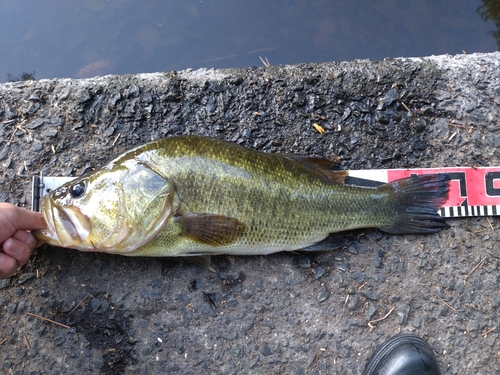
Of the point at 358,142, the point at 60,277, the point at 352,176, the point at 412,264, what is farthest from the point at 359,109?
the point at 60,277

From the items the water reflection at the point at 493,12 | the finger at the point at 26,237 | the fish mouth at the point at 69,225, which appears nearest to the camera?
the fish mouth at the point at 69,225

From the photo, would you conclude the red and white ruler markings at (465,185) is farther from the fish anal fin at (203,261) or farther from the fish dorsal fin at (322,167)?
the fish anal fin at (203,261)

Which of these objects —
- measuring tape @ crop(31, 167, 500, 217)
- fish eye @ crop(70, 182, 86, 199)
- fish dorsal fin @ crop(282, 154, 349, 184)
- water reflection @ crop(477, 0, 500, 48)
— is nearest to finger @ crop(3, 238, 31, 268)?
fish eye @ crop(70, 182, 86, 199)

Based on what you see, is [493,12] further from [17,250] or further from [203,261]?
[17,250]

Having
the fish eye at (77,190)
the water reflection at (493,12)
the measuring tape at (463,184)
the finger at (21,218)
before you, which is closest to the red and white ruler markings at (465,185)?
the measuring tape at (463,184)

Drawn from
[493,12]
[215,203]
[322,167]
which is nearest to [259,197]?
[215,203]

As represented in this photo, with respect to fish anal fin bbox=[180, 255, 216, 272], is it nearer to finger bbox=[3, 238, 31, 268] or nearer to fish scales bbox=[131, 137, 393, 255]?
fish scales bbox=[131, 137, 393, 255]
